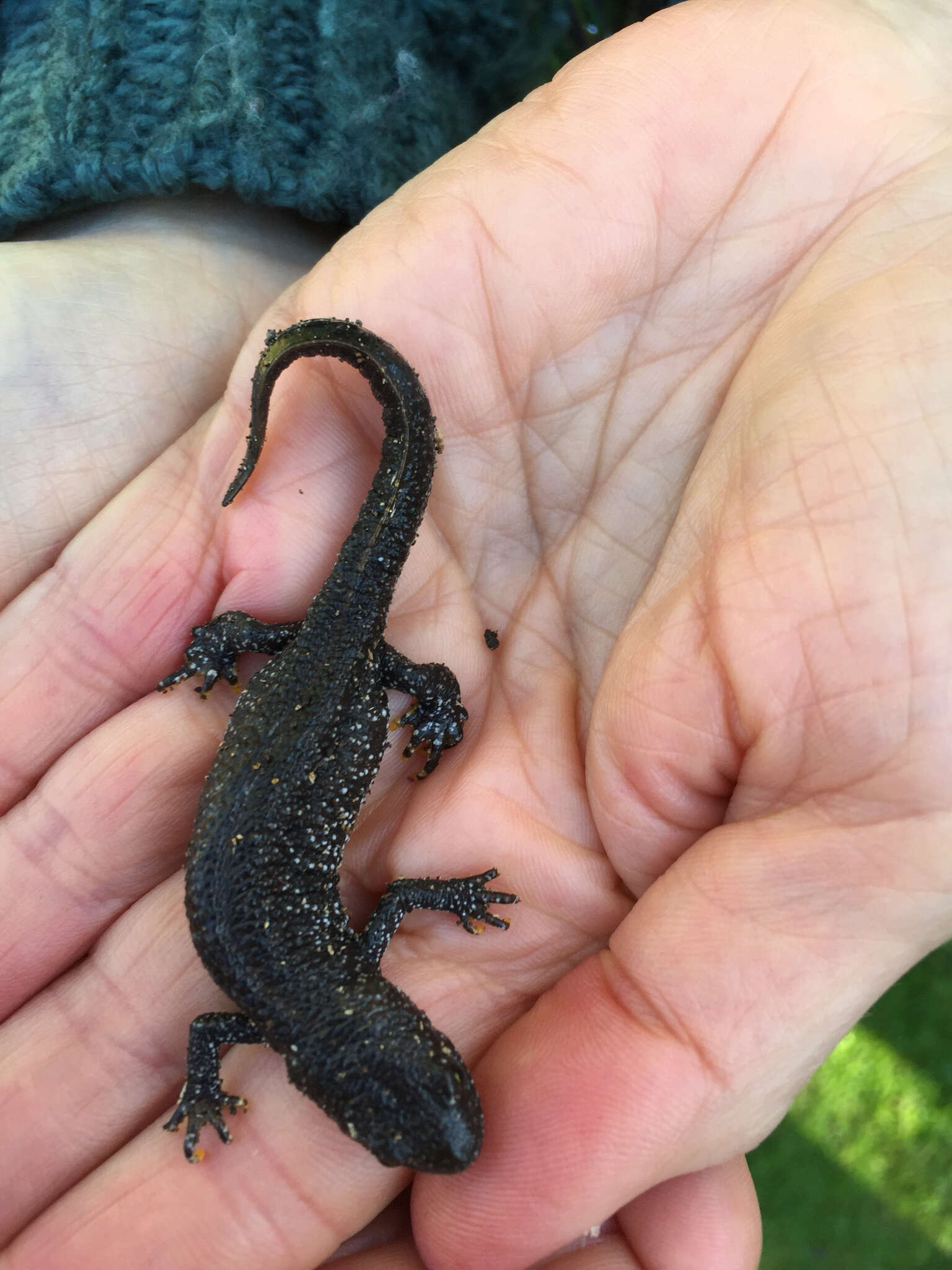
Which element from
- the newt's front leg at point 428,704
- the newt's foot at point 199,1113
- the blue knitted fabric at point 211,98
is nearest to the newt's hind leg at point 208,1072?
the newt's foot at point 199,1113

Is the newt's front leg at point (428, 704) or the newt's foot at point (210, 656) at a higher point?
the newt's foot at point (210, 656)

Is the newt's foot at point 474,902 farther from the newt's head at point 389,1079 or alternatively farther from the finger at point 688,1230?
the finger at point 688,1230

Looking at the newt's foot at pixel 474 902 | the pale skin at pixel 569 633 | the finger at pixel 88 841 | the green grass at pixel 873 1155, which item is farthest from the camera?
the green grass at pixel 873 1155

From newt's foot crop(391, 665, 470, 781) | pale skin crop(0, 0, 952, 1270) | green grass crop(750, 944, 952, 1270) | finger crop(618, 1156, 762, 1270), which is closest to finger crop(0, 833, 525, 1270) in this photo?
pale skin crop(0, 0, 952, 1270)

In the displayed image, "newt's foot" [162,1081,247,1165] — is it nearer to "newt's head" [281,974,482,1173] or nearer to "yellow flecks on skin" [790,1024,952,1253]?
"newt's head" [281,974,482,1173]

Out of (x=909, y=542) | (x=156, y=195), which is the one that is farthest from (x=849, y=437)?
(x=156, y=195)

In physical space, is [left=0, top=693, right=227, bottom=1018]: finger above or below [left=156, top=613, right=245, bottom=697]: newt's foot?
below

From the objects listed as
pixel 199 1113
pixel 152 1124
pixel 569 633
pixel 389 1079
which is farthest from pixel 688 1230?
pixel 569 633
